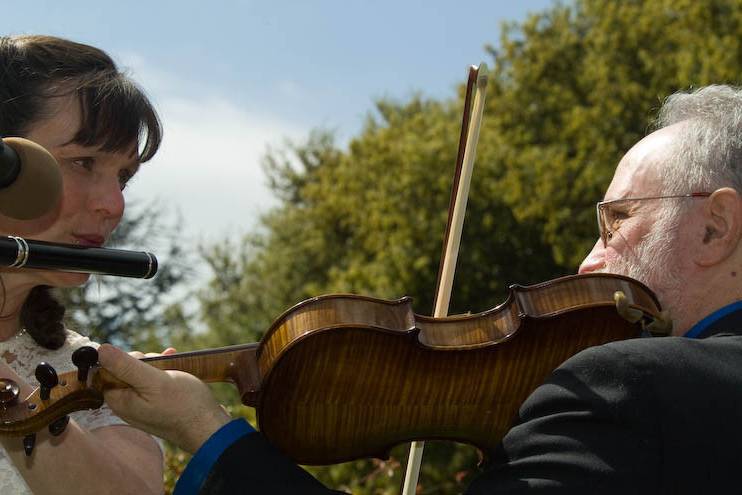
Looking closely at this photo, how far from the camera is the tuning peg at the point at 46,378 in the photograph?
2.53 metres

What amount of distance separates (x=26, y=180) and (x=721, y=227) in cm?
217

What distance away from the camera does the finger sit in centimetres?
260

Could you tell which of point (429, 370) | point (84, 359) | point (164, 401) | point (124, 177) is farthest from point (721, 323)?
point (124, 177)

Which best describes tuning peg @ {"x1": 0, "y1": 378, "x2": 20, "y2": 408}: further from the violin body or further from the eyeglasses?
the eyeglasses

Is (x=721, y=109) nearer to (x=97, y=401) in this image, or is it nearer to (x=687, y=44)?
(x=97, y=401)

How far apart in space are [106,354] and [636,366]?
4.33 ft

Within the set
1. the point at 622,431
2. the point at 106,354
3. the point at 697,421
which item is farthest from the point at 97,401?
the point at 697,421

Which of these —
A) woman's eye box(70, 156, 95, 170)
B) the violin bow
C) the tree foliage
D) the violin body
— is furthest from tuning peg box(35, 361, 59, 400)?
the tree foliage

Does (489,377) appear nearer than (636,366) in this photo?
No

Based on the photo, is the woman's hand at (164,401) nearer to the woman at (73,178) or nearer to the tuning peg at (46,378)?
the tuning peg at (46,378)

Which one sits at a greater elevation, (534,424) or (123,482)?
(534,424)

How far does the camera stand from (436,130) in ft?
81.3

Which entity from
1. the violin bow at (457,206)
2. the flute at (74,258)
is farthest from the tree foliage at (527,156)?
the flute at (74,258)

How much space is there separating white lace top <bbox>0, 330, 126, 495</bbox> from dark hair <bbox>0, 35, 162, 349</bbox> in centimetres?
4
